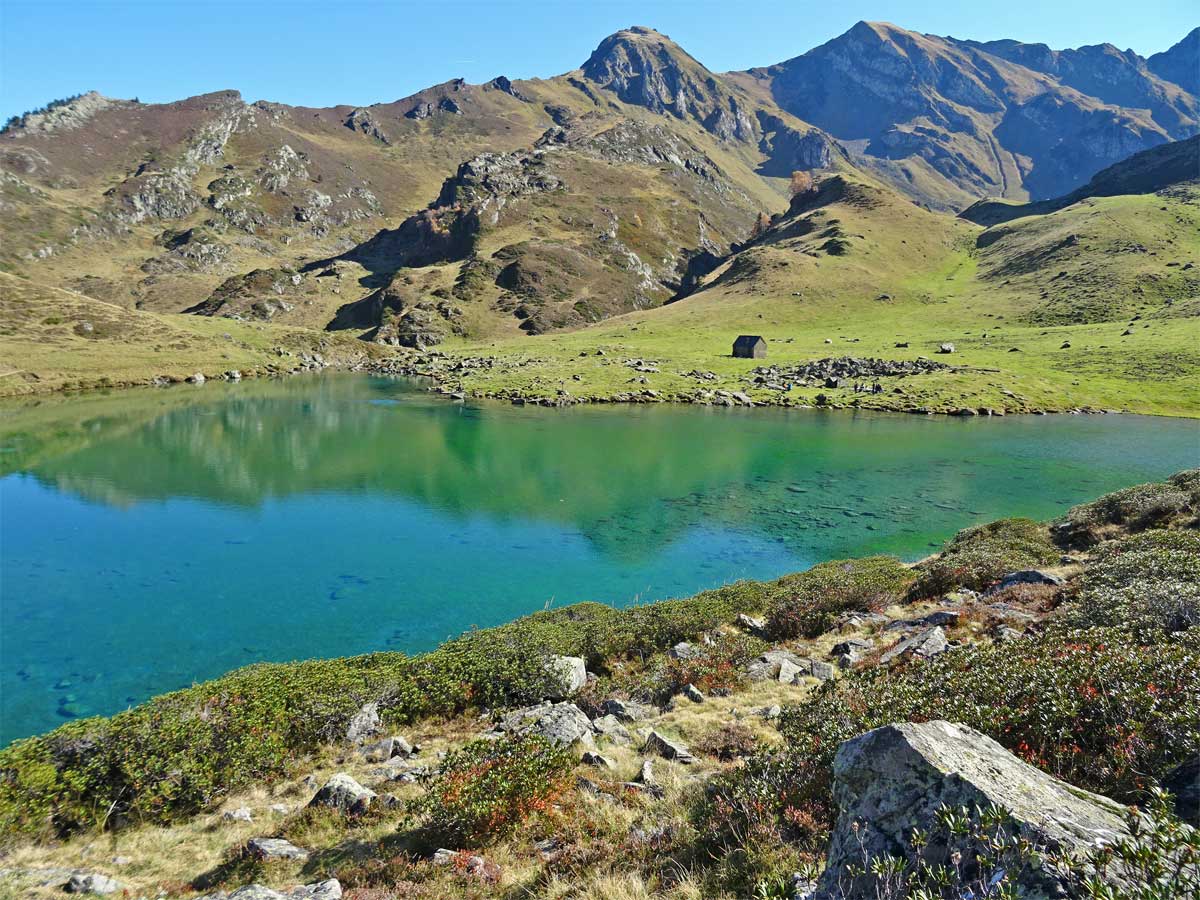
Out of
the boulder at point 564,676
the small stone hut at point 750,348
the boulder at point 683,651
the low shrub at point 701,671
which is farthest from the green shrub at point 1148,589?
the small stone hut at point 750,348

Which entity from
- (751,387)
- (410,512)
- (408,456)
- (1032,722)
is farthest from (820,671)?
(751,387)

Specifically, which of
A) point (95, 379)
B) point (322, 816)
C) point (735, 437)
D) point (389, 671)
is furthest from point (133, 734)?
point (95, 379)

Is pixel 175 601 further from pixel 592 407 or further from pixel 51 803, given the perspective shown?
pixel 592 407

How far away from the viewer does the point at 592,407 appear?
106 metres

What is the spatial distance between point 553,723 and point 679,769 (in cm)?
403

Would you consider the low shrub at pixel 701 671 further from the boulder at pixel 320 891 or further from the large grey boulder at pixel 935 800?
the large grey boulder at pixel 935 800

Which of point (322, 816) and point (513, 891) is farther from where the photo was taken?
point (322, 816)

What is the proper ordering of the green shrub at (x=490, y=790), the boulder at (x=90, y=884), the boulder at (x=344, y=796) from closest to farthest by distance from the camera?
the boulder at (x=90, y=884)
the green shrub at (x=490, y=790)
the boulder at (x=344, y=796)

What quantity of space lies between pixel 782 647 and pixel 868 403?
92.5 meters

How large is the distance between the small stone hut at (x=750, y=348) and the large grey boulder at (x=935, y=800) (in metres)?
144

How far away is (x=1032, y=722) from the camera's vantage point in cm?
915

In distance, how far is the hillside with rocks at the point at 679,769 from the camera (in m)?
5.88

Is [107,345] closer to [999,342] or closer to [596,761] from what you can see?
[596,761]

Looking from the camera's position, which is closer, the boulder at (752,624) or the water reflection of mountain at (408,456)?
the boulder at (752,624)
